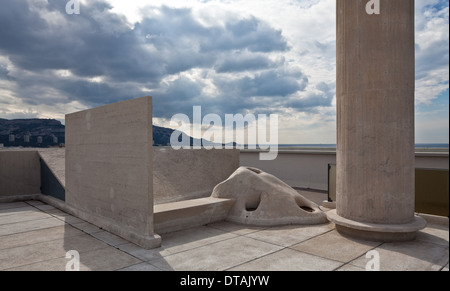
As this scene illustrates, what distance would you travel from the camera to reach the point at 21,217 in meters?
9.73

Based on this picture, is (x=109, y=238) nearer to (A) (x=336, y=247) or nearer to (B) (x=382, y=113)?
(A) (x=336, y=247)

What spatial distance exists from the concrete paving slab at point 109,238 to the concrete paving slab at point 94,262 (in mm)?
675

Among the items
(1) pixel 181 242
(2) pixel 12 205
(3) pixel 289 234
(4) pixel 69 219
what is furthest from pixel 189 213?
(2) pixel 12 205

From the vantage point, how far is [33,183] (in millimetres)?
13562

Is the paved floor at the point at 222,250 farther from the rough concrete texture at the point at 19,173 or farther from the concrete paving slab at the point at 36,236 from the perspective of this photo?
the rough concrete texture at the point at 19,173

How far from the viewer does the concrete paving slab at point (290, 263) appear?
5289 mm

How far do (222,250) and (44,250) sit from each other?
377 centimetres

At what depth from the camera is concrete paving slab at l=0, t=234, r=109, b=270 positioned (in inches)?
228

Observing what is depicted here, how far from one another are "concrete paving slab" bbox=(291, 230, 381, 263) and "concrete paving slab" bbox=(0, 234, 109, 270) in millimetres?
4435

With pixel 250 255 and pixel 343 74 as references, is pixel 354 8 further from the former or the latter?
pixel 250 255

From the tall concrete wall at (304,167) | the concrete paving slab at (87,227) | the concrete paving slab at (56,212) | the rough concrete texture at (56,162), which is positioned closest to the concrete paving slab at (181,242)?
the concrete paving slab at (87,227)

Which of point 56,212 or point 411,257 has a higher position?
point 411,257

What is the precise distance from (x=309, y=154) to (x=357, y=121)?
31.0 feet
